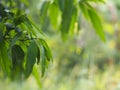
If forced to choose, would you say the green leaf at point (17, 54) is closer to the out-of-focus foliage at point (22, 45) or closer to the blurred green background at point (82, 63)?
the out-of-focus foliage at point (22, 45)

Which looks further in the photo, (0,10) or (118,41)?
(118,41)

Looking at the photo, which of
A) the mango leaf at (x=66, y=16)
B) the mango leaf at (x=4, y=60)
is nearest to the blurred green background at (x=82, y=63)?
the mango leaf at (x=66, y=16)

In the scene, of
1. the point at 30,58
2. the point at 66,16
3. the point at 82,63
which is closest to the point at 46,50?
the point at 30,58

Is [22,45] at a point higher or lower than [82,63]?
higher

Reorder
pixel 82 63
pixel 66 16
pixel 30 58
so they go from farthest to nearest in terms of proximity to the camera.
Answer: pixel 82 63 < pixel 66 16 < pixel 30 58

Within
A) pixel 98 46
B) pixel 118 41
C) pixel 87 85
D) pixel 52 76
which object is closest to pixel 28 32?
pixel 87 85

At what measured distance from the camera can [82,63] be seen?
4.21 metres

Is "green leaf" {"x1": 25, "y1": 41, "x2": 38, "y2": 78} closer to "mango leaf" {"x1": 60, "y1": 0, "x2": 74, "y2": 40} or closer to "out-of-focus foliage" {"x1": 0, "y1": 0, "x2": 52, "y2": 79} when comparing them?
"out-of-focus foliage" {"x1": 0, "y1": 0, "x2": 52, "y2": 79}

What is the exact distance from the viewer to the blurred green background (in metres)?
3.75

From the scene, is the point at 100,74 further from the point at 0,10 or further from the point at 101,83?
the point at 0,10

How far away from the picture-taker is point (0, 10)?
1.16m

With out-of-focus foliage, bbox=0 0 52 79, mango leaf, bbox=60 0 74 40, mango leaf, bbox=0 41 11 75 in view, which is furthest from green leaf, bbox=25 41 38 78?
mango leaf, bbox=60 0 74 40

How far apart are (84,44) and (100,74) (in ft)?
1.25

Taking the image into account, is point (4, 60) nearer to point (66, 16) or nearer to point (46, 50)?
point (46, 50)
